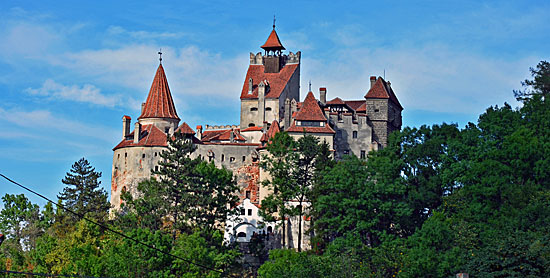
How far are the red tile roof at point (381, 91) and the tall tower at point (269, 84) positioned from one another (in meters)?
9.64

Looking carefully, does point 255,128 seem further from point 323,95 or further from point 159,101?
point 159,101

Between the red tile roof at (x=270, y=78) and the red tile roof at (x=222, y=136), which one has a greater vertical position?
the red tile roof at (x=270, y=78)

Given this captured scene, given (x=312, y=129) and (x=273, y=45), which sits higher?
(x=273, y=45)

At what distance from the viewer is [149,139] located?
268ft

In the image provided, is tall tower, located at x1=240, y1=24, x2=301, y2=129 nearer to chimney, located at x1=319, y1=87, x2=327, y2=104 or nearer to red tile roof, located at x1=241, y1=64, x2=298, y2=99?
red tile roof, located at x1=241, y1=64, x2=298, y2=99

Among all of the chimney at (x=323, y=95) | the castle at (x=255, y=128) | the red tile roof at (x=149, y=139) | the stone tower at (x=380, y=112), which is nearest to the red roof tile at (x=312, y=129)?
the castle at (x=255, y=128)

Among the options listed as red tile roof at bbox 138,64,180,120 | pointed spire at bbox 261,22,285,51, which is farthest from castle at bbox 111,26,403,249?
pointed spire at bbox 261,22,285,51

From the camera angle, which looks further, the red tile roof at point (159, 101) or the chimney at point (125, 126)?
the chimney at point (125, 126)

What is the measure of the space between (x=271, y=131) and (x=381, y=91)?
11.9m

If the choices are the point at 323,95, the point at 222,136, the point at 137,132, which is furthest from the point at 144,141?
the point at 323,95

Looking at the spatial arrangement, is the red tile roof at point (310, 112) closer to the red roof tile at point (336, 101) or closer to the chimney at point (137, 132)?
the red roof tile at point (336, 101)

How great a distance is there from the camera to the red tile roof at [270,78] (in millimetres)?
87188

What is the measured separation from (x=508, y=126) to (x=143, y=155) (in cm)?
3480

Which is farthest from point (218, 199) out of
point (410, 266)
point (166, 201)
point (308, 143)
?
point (410, 266)
